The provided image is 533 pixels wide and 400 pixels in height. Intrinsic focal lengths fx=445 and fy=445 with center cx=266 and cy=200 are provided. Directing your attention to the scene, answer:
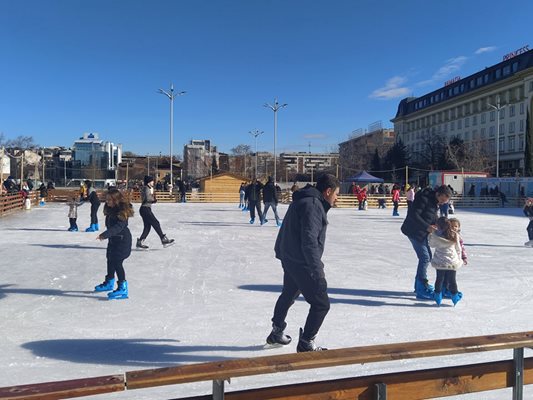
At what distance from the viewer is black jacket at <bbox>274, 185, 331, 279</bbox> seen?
3.09 m

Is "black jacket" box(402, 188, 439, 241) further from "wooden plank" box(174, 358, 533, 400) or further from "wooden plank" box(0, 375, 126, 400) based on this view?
"wooden plank" box(0, 375, 126, 400)

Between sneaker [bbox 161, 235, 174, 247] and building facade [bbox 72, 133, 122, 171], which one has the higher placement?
building facade [bbox 72, 133, 122, 171]

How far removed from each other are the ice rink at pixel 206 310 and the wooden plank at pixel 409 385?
0.87 m

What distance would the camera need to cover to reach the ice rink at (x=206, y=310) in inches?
A: 136

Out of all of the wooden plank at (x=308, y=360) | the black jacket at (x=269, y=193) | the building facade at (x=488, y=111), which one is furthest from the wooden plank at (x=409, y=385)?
the building facade at (x=488, y=111)

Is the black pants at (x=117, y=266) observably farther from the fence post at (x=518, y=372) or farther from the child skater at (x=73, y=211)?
the child skater at (x=73, y=211)

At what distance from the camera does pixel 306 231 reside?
3.08 meters

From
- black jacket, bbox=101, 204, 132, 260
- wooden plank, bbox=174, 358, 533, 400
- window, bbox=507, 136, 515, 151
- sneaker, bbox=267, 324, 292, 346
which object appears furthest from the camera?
window, bbox=507, 136, 515, 151

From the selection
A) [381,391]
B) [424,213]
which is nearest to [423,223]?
[424,213]

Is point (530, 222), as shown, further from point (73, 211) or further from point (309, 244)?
point (73, 211)

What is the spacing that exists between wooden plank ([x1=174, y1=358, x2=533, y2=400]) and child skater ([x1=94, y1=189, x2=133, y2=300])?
11.7ft

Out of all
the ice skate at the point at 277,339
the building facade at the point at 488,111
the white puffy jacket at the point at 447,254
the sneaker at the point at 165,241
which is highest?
the building facade at the point at 488,111

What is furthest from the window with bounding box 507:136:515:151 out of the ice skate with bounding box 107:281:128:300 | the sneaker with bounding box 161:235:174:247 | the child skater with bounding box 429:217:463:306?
the ice skate with bounding box 107:281:128:300

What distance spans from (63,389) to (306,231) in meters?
1.84
